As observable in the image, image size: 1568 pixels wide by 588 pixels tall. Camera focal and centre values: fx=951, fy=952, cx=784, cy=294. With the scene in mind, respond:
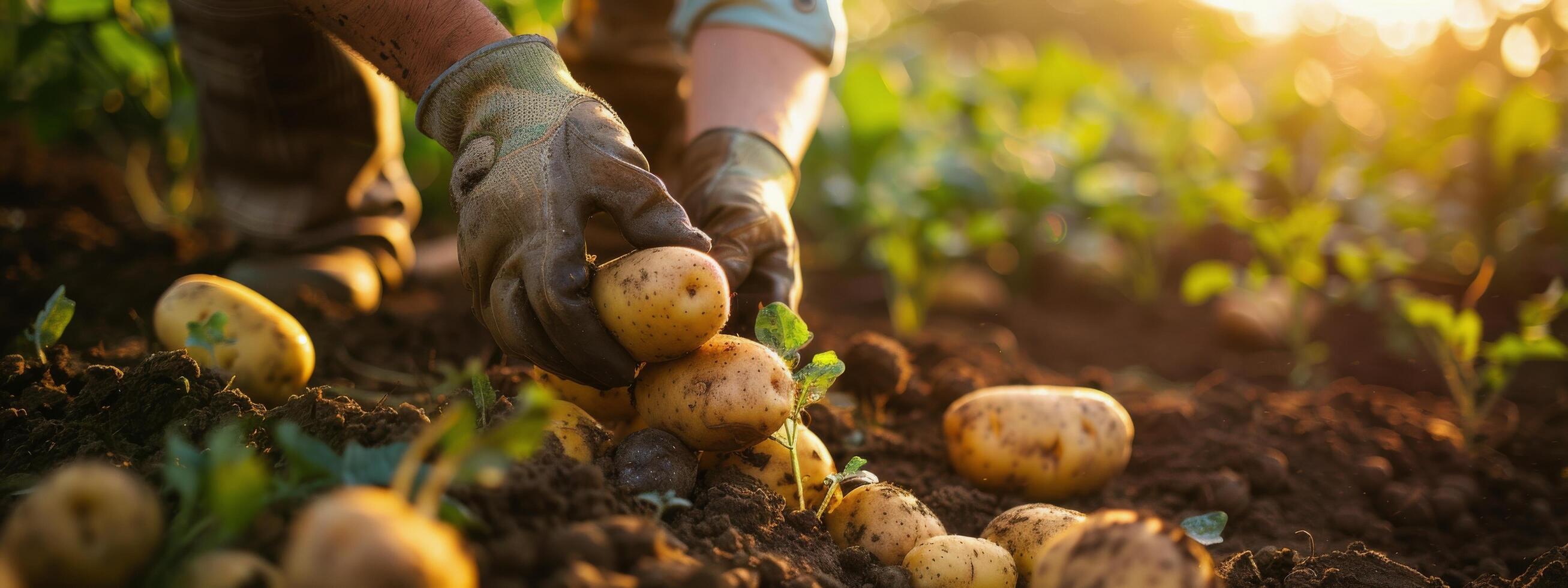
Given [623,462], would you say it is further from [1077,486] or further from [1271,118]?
[1271,118]

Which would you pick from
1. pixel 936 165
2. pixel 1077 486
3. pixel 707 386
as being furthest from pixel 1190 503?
pixel 936 165

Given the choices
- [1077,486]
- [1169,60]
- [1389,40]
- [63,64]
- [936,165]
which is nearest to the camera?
[1077,486]

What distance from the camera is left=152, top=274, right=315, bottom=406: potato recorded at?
1.81 meters

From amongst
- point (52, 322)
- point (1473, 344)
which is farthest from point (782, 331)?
point (1473, 344)

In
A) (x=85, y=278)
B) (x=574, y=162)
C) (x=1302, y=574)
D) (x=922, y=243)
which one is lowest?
(x=85, y=278)

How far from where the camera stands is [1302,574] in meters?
1.58

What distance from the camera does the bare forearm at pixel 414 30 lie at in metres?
1.73

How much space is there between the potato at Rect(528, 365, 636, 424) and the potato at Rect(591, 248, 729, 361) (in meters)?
0.26

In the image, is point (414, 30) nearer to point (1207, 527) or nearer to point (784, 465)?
point (784, 465)

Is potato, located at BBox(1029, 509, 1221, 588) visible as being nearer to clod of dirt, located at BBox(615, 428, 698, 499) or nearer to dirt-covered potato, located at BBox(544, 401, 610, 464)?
clod of dirt, located at BBox(615, 428, 698, 499)

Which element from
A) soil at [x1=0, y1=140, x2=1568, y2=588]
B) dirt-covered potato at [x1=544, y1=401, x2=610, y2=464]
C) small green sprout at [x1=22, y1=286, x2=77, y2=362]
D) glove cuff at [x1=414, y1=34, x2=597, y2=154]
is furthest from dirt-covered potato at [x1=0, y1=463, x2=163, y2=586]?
small green sprout at [x1=22, y1=286, x2=77, y2=362]

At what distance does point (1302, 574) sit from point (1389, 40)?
576 centimetres

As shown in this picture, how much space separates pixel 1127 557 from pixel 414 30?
1.48 meters

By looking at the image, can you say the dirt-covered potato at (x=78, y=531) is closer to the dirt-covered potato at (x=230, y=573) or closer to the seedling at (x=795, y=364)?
the dirt-covered potato at (x=230, y=573)
